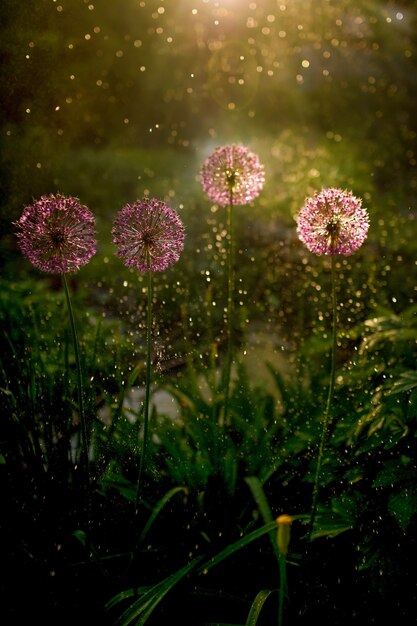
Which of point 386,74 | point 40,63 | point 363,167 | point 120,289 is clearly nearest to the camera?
point 40,63

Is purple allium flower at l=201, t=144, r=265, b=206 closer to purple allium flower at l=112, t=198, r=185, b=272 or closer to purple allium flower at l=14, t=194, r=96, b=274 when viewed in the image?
purple allium flower at l=112, t=198, r=185, b=272

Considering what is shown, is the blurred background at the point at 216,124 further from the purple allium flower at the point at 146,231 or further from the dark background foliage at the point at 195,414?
the purple allium flower at the point at 146,231

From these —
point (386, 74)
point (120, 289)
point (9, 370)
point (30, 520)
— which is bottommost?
point (30, 520)

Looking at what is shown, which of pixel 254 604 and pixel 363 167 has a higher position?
pixel 363 167

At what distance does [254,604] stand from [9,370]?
0.98m

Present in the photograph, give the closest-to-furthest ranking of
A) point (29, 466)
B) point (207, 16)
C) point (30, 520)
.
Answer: point (30, 520)
point (29, 466)
point (207, 16)

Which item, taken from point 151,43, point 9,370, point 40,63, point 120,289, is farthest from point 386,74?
point 9,370

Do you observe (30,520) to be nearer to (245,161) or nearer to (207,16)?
(245,161)

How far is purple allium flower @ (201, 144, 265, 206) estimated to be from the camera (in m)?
1.49

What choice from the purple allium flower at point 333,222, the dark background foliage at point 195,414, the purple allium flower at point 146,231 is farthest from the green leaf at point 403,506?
the purple allium flower at point 146,231

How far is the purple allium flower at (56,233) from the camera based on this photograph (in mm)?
1201

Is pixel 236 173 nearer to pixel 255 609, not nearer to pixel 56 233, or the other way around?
pixel 56 233

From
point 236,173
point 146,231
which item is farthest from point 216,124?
point 146,231

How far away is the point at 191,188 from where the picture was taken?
5000mm
